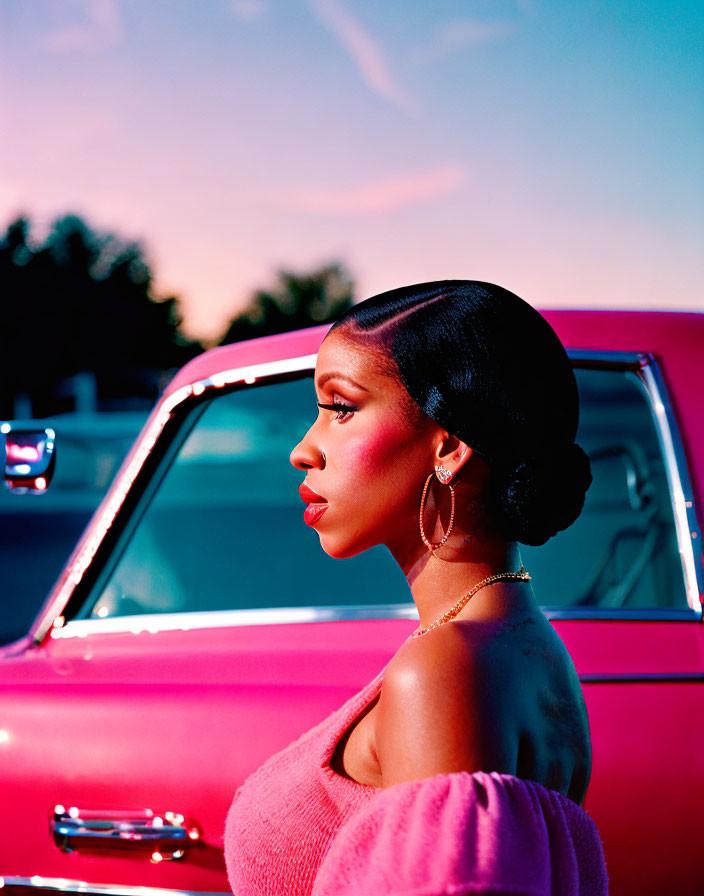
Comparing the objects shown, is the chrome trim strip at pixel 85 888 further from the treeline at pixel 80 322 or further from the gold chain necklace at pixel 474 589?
the treeline at pixel 80 322

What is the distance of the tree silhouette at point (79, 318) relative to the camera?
58125mm

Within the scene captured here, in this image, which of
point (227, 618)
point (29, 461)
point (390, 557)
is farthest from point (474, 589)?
point (390, 557)

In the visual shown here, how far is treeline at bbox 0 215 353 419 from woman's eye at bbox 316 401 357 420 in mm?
54446

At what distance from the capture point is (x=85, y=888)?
5.57 ft

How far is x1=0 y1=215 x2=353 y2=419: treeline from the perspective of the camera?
57.9 meters

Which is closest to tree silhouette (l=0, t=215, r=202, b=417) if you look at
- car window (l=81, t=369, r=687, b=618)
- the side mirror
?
car window (l=81, t=369, r=687, b=618)

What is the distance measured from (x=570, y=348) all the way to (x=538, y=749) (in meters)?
1.03

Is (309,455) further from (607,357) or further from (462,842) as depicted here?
(607,357)

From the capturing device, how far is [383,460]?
1.13 meters

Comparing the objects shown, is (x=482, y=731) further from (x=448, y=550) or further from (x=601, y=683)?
(x=601, y=683)

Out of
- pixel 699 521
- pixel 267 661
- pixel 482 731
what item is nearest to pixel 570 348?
pixel 699 521

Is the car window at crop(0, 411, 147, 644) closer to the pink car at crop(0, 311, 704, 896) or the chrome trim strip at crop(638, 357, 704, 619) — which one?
the pink car at crop(0, 311, 704, 896)

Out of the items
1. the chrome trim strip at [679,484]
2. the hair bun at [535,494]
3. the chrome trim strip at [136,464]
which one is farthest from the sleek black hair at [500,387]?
the chrome trim strip at [136,464]

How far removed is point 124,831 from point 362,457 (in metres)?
0.90
